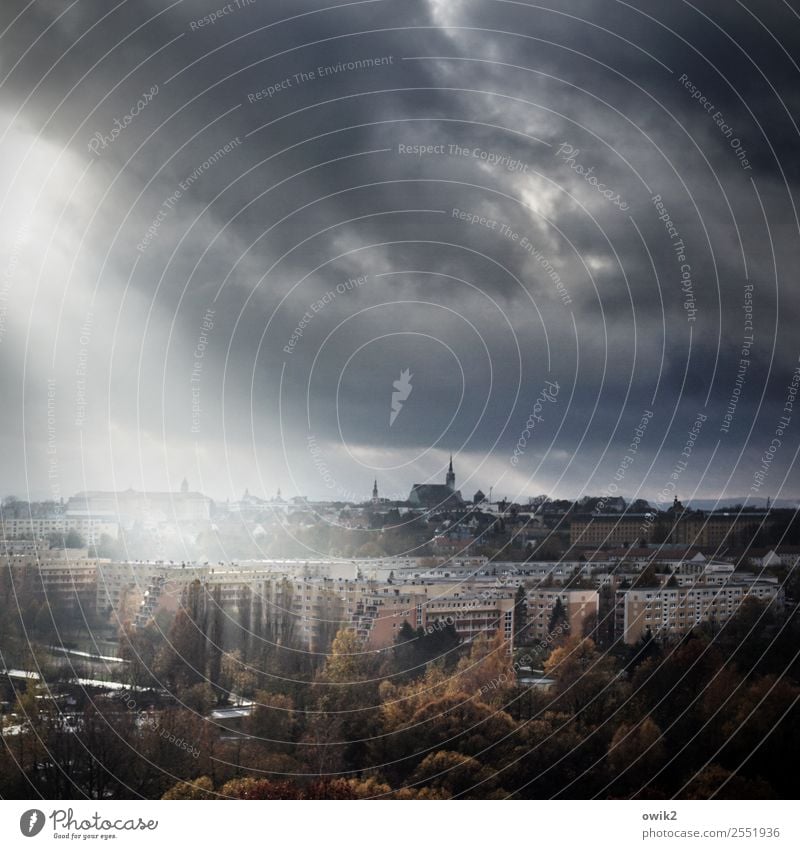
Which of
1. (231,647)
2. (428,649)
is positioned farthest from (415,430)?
(231,647)
